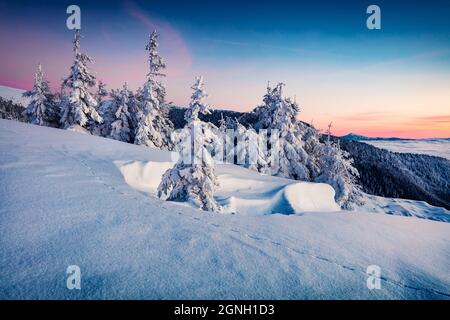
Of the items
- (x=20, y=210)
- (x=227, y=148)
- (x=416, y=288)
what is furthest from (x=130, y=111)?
(x=416, y=288)

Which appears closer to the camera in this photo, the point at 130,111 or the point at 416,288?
the point at 416,288

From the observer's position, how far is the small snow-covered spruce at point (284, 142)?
80.4 ft

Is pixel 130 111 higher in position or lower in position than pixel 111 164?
higher

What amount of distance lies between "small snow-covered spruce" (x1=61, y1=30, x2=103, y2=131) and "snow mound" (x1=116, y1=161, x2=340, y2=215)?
14.0 m

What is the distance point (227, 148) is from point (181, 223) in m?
21.9

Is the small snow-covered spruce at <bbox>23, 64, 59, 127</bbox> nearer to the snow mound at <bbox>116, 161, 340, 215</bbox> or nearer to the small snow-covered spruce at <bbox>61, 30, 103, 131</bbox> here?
the small snow-covered spruce at <bbox>61, 30, 103, 131</bbox>

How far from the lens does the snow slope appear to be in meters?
3.01

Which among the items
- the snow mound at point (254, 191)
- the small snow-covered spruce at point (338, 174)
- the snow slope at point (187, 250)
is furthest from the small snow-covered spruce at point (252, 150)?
the snow slope at point (187, 250)

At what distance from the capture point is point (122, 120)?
26250 mm

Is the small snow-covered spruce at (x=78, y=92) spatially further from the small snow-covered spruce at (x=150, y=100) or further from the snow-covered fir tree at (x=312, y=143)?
the snow-covered fir tree at (x=312, y=143)

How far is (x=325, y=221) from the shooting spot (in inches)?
235

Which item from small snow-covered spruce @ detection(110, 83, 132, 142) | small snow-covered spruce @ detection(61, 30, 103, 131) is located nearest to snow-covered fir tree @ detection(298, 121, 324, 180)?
small snow-covered spruce @ detection(110, 83, 132, 142)

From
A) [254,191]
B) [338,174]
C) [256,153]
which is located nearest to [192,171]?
[254,191]
